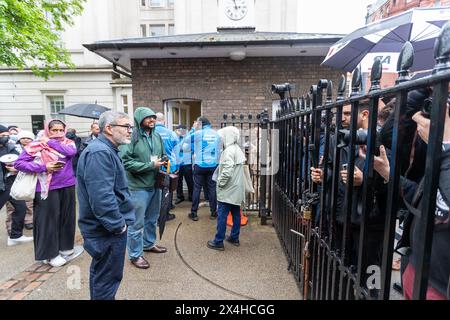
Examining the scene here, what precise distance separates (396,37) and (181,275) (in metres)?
4.48

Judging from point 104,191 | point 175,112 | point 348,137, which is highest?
point 175,112

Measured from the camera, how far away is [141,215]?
11.0 ft

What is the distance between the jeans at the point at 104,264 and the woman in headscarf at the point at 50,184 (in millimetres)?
1496

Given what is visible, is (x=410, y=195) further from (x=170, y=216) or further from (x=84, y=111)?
(x=84, y=111)

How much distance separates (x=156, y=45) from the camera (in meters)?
6.34

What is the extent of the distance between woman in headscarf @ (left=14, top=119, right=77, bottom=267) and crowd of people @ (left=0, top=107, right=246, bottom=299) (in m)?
0.01

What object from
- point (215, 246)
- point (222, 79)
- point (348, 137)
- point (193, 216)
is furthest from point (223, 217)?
point (222, 79)

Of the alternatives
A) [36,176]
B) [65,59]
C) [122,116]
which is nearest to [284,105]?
[122,116]

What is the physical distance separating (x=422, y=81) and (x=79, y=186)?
8.24 feet

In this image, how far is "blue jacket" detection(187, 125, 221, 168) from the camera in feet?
17.0

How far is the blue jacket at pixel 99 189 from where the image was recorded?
220 centimetres

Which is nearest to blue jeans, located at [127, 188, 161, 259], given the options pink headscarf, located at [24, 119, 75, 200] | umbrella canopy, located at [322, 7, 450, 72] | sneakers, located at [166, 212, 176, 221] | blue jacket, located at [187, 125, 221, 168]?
pink headscarf, located at [24, 119, 75, 200]

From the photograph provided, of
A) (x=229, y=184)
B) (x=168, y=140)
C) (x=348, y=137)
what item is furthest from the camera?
(x=168, y=140)

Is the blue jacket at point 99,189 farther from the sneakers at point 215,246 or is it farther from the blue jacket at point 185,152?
the blue jacket at point 185,152
